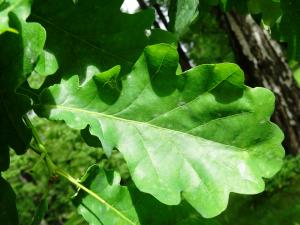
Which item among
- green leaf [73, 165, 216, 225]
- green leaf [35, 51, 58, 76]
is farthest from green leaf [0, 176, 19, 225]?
green leaf [35, 51, 58, 76]

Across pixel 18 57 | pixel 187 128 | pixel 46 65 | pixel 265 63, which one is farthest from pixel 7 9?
pixel 265 63

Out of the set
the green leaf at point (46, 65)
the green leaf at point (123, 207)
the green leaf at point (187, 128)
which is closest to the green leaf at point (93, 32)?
the green leaf at point (46, 65)

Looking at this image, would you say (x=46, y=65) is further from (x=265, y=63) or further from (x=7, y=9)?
(x=265, y=63)

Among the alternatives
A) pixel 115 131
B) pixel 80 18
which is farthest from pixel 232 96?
pixel 80 18

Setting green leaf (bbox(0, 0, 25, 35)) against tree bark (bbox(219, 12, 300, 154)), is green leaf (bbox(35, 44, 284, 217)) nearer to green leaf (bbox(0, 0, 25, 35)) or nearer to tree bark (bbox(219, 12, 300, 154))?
green leaf (bbox(0, 0, 25, 35))

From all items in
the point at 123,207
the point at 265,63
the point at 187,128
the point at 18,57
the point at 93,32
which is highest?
the point at 18,57

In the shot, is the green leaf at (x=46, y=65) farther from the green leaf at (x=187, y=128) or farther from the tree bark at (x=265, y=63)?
the tree bark at (x=265, y=63)

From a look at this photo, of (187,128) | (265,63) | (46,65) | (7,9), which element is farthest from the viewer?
(265,63)
